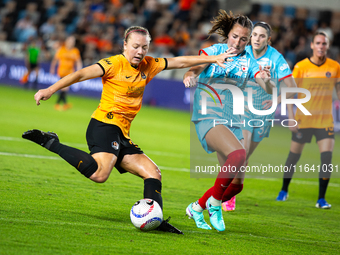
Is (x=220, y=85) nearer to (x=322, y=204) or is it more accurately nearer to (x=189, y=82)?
(x=189, y=82)

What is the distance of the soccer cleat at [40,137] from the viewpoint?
4.68 metres

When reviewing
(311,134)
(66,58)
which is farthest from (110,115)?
(66,58)

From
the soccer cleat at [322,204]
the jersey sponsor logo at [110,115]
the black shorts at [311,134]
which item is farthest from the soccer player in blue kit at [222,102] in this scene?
the soccer cleat at [322,204]

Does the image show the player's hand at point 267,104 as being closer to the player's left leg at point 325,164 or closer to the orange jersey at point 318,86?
the orange jersey at point 318,86

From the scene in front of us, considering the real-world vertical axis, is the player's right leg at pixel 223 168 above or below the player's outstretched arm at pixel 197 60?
below

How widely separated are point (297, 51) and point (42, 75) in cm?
1114

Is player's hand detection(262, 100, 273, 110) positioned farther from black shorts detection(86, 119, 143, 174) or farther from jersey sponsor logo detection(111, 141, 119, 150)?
jersey sponsor logo detection(111, 141, 119, 150)

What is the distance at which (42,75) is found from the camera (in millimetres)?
19953

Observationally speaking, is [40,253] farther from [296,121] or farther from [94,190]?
Answer: [296,121]

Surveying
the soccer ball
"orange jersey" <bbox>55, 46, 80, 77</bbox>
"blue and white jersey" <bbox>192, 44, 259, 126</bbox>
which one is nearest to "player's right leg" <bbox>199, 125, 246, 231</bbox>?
"blue and white jersey" <bbox>192, 44, 259, 126</bbox>

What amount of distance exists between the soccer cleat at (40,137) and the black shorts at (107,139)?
417 millimetres

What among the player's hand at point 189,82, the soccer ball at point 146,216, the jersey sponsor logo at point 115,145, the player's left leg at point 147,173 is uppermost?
the player's hand at point 189,82

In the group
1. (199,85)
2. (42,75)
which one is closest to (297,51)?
(42,75)

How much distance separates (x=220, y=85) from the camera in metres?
5.35
